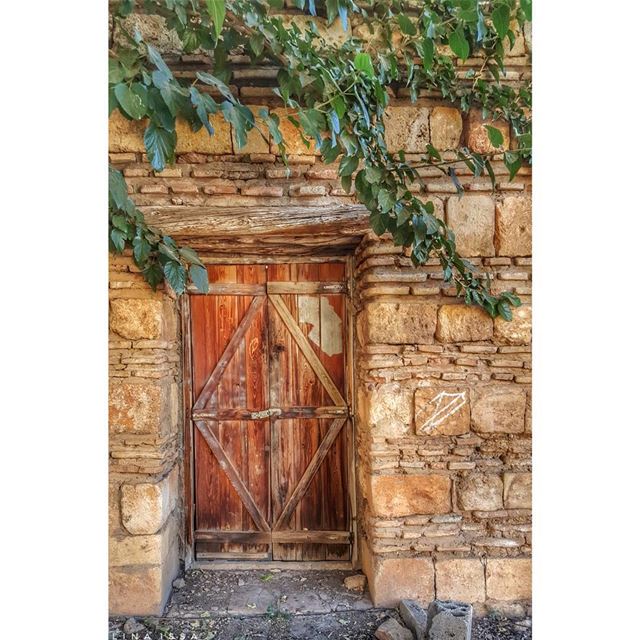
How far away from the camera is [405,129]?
245cm

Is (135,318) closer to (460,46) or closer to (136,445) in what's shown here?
(136,445)

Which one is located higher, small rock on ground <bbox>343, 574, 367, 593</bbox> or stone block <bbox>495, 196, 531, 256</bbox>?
stone block <bbox>495, 196, 531, 256</bbox>

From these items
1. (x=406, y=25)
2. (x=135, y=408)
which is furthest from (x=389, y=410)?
(x=406, y=25)

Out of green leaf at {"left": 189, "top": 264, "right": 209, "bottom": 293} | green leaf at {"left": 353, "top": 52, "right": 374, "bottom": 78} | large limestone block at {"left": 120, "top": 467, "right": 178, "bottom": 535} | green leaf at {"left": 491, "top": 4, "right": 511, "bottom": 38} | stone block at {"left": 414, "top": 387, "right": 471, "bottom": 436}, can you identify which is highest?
green leaf at {"left": 491, "top": 4, "right": 511, "bottom": 38}

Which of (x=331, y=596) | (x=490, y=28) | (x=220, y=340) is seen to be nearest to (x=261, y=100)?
(x=490, y=28)

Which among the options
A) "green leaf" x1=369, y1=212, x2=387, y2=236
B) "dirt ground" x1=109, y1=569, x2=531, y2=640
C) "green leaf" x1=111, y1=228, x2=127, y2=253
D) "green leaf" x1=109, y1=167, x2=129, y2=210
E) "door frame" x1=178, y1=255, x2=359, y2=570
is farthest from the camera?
"door frame" x1=178, y1=255, x2=359, y2=570

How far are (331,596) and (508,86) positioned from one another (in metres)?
3.19

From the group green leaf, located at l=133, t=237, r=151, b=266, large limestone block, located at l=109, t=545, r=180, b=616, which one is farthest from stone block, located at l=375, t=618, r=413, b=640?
green leaf, located at l=133, t=237, r=151, b=266

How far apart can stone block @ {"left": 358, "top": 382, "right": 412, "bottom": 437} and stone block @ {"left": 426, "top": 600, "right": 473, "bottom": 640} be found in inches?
34.4

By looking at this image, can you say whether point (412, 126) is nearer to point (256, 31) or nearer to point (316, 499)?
point (256, 31)

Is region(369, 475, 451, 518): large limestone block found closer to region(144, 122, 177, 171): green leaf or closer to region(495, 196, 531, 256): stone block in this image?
region(495, 196, 531, 256): stone block

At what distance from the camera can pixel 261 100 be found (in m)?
2.39

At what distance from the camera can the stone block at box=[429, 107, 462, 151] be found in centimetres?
246

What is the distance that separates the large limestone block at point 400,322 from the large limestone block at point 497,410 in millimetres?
474
